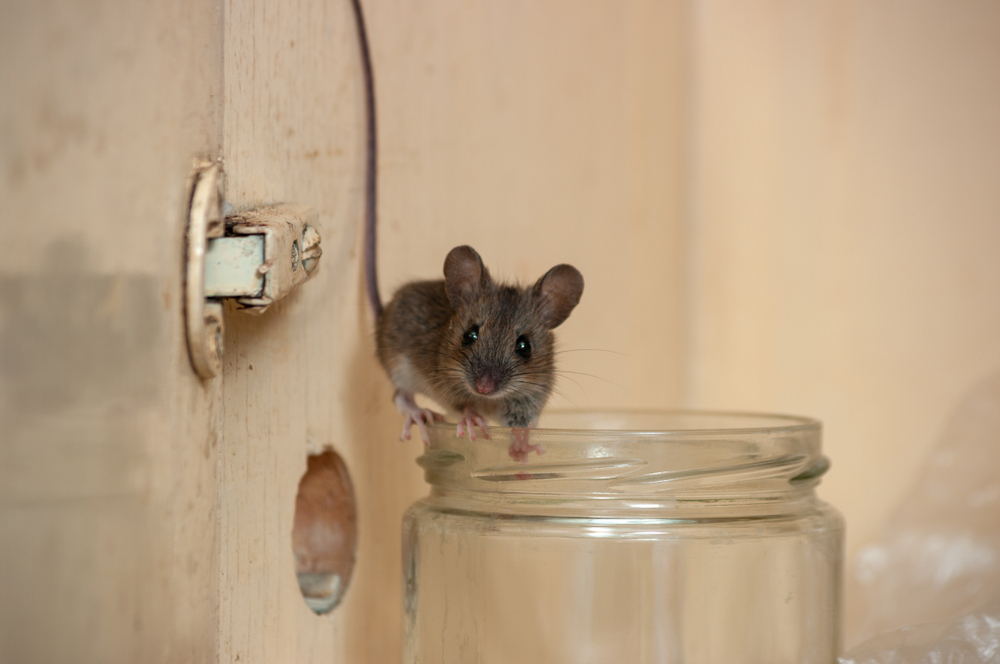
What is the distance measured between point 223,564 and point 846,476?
1.15 metres

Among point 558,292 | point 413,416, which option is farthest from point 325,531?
point 558,292

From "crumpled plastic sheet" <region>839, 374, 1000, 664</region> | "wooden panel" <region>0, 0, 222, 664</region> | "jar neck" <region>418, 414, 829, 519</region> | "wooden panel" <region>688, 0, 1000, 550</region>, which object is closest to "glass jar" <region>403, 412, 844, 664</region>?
"jar neck" <region>418, 414, 829, 519</region>

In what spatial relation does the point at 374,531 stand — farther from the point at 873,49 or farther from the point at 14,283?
the point at 873,49

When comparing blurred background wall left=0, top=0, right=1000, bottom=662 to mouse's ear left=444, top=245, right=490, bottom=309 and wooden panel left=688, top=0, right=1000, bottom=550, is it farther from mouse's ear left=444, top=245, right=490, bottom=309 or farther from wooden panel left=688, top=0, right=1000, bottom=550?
mouse's ear left=444, top=245, right=490, bottom=309

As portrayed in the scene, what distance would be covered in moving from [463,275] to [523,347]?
118mm

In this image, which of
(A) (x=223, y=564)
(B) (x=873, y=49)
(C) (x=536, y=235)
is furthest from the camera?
(B) (x=873, y=49)

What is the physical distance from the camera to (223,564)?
68cm

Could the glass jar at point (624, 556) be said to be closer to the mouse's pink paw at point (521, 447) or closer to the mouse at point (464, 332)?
the mouse's pink paw at point (521, 447)

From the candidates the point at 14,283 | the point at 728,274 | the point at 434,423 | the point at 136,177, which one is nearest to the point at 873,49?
the point at 728,274

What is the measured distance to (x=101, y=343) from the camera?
1.57 ft

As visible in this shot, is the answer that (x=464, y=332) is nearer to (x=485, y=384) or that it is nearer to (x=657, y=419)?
(x=485, y=384)

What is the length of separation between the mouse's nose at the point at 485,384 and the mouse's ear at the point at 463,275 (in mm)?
92

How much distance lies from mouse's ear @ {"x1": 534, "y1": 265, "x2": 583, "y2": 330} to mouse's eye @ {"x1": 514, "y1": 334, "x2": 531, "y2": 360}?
0.03 meters

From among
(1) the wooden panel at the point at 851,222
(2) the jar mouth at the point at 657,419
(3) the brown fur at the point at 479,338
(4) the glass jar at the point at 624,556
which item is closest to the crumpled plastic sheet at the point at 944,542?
(1) the wooden panel at the point at 851,222
